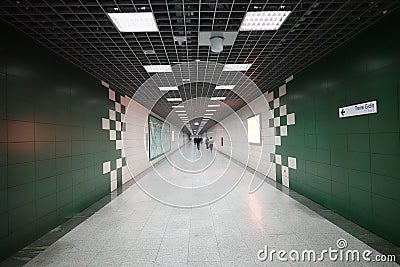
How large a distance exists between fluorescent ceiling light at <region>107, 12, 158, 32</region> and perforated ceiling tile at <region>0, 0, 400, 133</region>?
71 mm

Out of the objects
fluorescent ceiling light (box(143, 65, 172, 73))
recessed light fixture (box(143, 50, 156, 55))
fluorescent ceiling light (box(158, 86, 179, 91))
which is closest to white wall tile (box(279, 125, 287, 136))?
fluorescent ceiling light (box(158, 86, 179, 91))

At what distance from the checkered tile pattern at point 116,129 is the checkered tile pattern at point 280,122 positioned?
180 inches

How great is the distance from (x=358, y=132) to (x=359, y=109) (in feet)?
1.11

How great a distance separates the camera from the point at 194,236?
3.66 meters

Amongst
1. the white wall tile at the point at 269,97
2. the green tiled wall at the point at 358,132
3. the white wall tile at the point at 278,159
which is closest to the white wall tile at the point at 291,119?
the green tiled wall at the point at 358,132

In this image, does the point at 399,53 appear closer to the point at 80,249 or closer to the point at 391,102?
the point at 391,102

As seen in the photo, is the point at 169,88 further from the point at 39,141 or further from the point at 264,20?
the point at 264,20

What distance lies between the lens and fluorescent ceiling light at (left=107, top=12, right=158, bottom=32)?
3014mm

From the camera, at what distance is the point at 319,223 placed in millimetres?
4055

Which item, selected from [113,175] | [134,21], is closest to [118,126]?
[113,175]

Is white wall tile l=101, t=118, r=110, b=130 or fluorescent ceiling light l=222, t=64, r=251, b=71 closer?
fluorescent ceiling light l=222, t=64, r=251, b=71

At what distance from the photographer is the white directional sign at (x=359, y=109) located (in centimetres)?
344

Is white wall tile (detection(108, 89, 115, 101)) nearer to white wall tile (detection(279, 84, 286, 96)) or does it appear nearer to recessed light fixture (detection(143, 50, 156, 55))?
recessed light fixture (detection(143, 50, 156, 55))

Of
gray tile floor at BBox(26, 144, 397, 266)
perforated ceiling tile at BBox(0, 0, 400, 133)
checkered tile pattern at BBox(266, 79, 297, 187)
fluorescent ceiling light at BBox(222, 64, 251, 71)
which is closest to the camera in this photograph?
perforated ceiling tile at BBox(0, 0, 400, 133)
